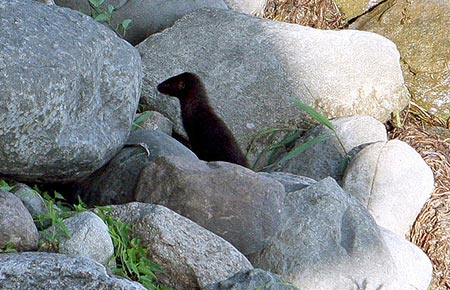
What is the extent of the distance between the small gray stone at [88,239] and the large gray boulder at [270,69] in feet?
9.18

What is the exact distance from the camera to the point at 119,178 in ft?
14.6

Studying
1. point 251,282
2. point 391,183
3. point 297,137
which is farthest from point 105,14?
point 251,282

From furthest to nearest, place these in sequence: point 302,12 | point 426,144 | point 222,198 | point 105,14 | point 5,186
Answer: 1. point 302,12
2. point 426,144
3. point 105,14
4. point 222,198
5. point 5,186

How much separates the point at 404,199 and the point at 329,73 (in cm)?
127

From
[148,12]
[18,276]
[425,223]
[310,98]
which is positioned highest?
[18,276]

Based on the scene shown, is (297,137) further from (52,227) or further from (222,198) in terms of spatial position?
(52,227)

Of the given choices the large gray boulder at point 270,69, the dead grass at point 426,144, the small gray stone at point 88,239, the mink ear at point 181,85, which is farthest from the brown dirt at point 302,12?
the small gray stone at point 88,239

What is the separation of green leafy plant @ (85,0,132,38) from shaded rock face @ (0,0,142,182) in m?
1.64

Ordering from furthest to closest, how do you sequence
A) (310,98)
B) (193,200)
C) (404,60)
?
(404,60)
(310,98)
(193,200)

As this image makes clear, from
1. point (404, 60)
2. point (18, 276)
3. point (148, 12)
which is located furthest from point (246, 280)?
point (404, 60)

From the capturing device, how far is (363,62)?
652 cm

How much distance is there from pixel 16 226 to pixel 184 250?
24.7 inches

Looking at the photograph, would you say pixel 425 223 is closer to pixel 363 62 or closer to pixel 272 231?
pixel 363 62

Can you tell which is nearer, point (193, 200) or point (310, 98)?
point (193, 200)
